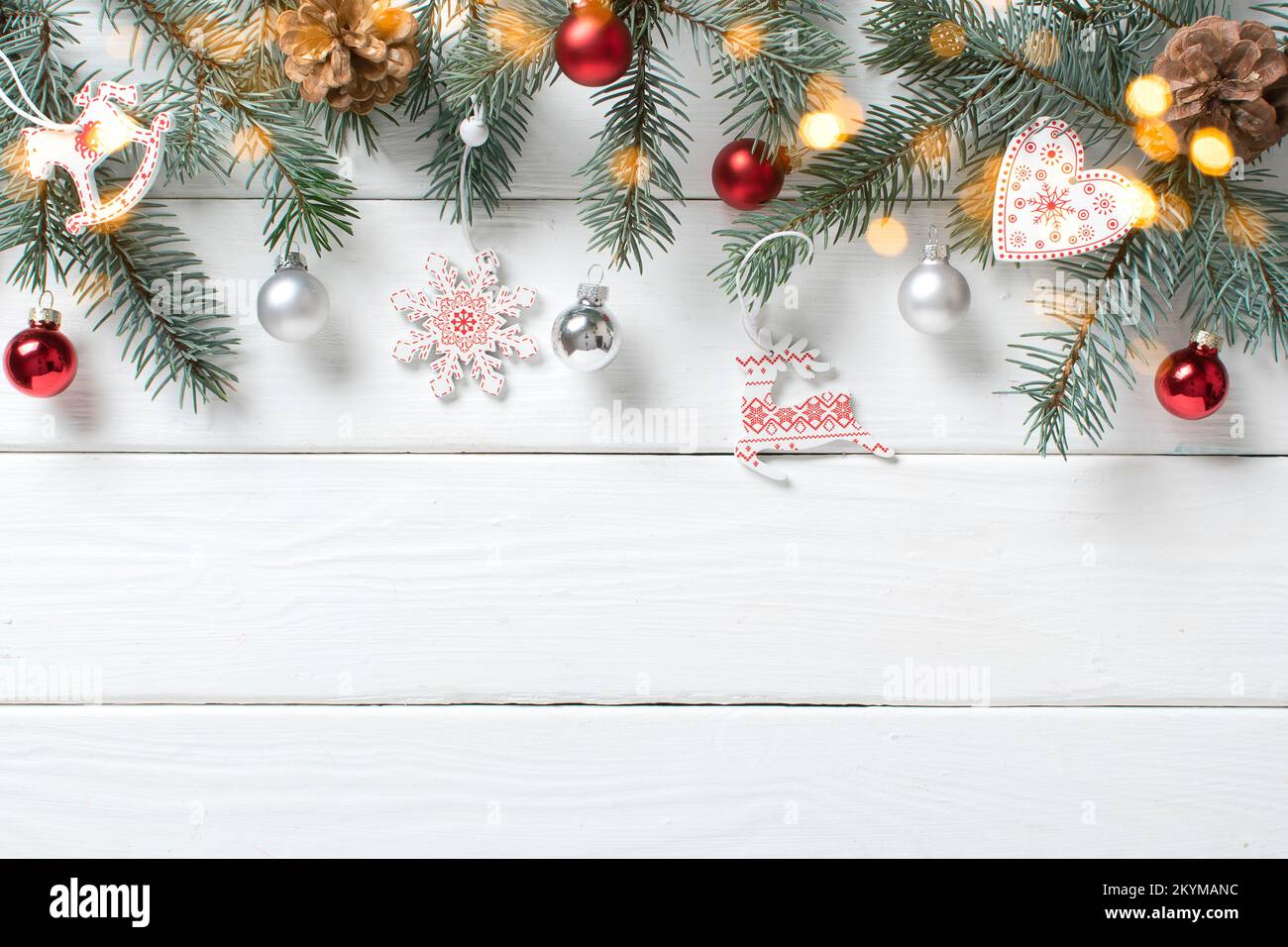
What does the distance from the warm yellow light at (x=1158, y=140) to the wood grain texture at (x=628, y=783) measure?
507mm

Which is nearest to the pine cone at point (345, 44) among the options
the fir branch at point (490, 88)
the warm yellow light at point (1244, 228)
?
the fir branch at point (490, 88)

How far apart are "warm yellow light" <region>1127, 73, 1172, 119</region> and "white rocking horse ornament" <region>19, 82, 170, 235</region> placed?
0.82 meters

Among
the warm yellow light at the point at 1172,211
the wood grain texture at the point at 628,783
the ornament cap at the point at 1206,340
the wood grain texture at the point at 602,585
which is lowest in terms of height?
the wood grain texture at the point at 628,783

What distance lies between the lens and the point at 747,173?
0.83 m

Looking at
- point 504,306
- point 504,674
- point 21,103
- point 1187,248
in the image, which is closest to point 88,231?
point 21,103

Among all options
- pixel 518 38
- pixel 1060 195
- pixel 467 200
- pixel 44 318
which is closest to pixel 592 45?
pixel 518 38

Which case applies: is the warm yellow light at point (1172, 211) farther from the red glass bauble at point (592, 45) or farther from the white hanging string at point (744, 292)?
the red glass bauble at point (592, 45)

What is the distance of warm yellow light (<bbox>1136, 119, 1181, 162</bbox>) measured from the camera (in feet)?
2.58

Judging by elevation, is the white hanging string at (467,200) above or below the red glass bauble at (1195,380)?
above

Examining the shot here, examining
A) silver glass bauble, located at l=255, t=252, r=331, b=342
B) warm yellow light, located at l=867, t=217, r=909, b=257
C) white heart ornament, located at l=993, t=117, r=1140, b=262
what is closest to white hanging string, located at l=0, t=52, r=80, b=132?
silver glass bauble, located at l=255, t=252, r=331, b=342

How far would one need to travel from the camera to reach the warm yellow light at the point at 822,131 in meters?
0.83

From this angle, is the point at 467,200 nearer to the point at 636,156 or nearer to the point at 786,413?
the point at 636,156

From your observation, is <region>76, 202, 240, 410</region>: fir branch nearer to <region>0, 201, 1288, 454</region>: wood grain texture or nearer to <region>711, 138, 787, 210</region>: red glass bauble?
<region>0, 201, 1288, 454</region>: wood grain texture

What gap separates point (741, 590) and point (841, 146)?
42 centimetres
